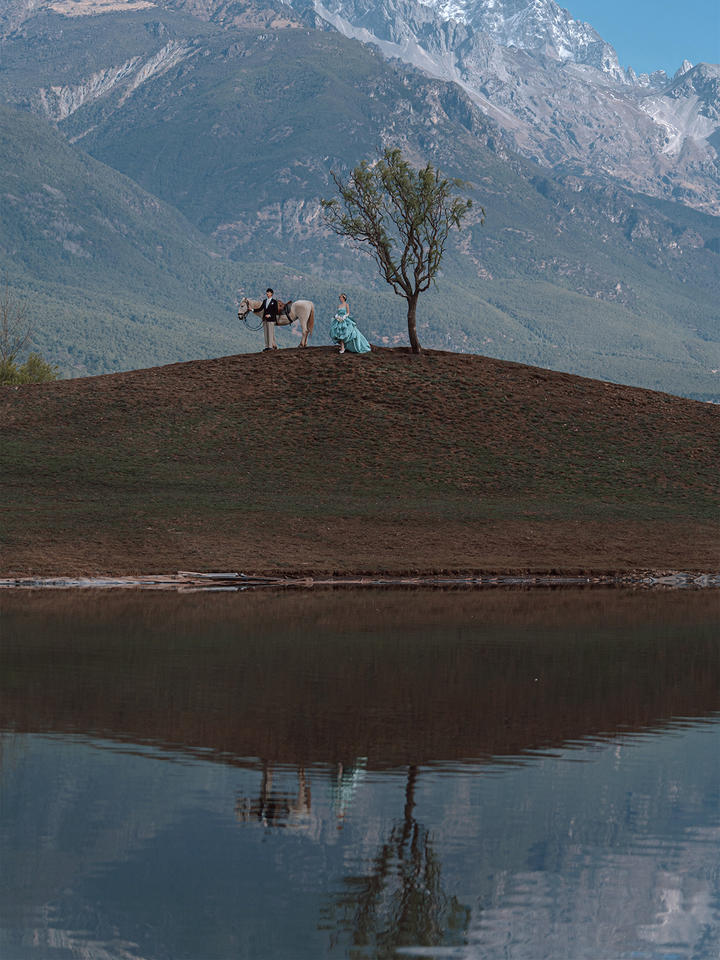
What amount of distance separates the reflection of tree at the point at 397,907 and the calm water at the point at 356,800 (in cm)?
3

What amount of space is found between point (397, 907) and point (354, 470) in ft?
193

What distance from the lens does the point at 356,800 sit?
17.2 m

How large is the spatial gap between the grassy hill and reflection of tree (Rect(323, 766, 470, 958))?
122ft

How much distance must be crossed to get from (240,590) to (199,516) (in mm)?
12249

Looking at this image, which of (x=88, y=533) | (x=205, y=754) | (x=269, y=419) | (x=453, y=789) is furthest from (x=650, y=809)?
(x=269, y=419)

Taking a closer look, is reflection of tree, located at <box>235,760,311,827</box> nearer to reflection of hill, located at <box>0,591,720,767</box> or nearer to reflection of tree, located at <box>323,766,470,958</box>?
reflection of tree, located at <box>323,766,470,958</box>

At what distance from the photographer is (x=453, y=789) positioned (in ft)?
58.3

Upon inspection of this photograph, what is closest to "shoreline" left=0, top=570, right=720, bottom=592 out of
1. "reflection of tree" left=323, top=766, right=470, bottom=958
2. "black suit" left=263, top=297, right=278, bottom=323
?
"black suit" left=263, top=297, right=278, bottom=323

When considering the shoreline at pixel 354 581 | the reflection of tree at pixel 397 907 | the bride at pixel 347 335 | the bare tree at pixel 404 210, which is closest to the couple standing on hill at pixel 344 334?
the bride at pixel 347 335

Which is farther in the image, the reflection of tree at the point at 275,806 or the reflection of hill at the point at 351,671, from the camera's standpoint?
the reflection of hill at the point at 351,671

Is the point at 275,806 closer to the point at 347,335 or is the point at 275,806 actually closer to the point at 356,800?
the point at 356,800

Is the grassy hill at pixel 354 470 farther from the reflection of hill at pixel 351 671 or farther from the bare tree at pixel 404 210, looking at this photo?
the reflection of hill at pixel 351 671

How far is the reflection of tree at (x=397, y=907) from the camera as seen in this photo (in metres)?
12.4

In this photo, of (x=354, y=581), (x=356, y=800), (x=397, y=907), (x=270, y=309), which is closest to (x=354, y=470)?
(x=270, y=309)
